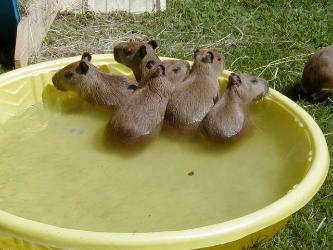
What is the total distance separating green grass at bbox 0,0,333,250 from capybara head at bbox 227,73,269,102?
0.73 m

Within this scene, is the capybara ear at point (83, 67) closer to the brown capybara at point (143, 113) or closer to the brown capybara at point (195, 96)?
Answer: the brown capybara at point (143, 113)

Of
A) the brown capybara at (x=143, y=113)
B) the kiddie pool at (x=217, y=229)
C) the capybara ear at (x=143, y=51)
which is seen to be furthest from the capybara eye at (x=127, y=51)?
the kiddie pool at (x=217, y=229)

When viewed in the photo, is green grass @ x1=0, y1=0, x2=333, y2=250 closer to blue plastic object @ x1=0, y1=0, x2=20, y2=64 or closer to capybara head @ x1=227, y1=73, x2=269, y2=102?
blue plastic object @ x1=0, y1=0, x2=20, y2=64

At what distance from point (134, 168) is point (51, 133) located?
842 millimetres

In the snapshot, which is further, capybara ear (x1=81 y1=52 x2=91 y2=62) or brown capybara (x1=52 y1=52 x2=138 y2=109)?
capybara ear (x1=81 y1=52 x2=91 y2=62)

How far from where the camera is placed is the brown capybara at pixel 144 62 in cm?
450

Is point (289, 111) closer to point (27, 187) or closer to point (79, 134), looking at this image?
point (79, 134)

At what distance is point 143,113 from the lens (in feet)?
13.3

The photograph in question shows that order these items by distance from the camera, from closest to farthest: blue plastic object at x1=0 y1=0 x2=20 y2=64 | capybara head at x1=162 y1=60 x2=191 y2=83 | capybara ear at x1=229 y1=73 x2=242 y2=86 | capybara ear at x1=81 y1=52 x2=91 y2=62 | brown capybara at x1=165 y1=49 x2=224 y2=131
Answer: brown capybara at x1=165 y1=49 x2=224 y2=131, capybara ear at x1=229 y1=73 x2=242 y2=86, capybara head at x1=162 y1=60 x2=191 y2=83, capybara ear at x1=81 y1=52 x2=91 y2=62, blue plastic object at x1=0 y1=0 x2=20 y2=64

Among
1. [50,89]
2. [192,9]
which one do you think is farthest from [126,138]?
[192,9]

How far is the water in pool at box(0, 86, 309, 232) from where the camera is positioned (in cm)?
354

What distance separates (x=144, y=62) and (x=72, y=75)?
58cm

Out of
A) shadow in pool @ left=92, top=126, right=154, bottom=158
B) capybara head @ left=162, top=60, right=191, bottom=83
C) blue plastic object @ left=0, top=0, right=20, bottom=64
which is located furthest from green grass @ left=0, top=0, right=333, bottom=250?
shadow in pool @ left=92, top=126, right=154, bottom=158

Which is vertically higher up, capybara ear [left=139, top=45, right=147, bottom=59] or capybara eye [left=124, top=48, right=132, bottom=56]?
capybara ear [left=139, top=45, right=147, bottom=59]
